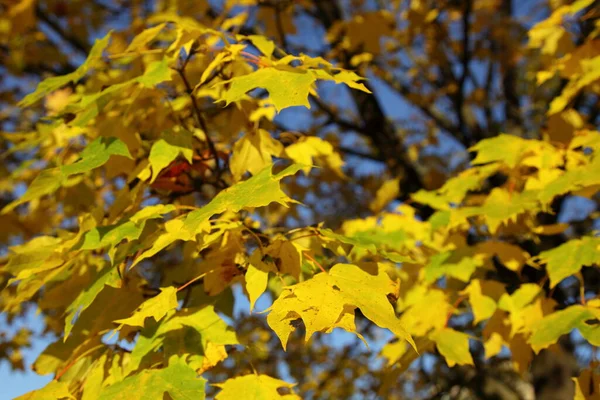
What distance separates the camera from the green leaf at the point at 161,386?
1.11m

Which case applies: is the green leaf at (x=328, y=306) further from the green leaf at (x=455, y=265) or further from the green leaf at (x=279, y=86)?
the green leaf at (x=455, y=265)

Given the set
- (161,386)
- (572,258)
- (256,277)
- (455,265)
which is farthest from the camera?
(455,265)

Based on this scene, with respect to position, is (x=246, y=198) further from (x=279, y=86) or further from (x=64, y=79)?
(x=64, y=79)

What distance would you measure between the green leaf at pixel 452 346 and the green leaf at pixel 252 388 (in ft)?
1.95

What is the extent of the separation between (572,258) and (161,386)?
4.13 ft

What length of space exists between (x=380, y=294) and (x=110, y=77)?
1.71 metres

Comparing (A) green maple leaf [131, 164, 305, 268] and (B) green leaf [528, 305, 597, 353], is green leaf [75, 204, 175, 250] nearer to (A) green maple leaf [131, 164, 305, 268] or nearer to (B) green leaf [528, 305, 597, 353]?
(A) green maple leaf [131, 164, 305, 268]

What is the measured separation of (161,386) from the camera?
1.13 meters

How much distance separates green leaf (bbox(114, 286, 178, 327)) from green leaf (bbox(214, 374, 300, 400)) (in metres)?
0.22

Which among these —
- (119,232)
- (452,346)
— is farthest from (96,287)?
(452,346)

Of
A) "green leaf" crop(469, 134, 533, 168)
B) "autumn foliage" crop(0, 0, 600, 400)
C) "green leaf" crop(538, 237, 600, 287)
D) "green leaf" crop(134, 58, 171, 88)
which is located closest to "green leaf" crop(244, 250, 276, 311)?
"autumn foliage" crop(0, 0, 600, 400)

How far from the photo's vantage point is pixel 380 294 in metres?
1.08

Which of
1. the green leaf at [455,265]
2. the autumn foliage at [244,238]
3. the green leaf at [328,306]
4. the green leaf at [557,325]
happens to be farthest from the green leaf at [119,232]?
the green leaf at [557,325]

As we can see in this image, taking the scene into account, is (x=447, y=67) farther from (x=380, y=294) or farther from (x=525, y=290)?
(x=380, y=294)
